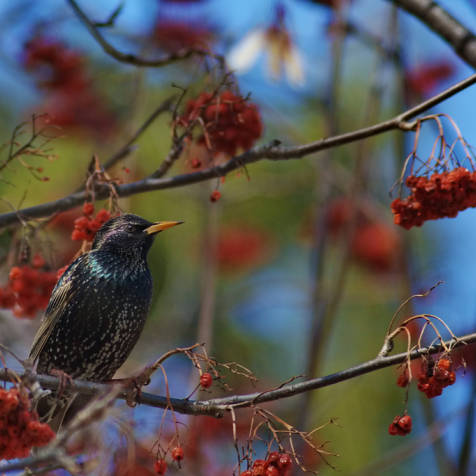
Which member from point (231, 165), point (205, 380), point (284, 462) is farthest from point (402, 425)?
point (231, 165)

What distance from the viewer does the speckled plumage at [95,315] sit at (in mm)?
3312

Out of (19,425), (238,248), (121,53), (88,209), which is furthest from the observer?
(238,248)

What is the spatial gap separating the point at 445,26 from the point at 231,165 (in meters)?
1.00

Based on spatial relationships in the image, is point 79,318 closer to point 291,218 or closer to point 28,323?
point 28,323

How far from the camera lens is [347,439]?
20.0 feet

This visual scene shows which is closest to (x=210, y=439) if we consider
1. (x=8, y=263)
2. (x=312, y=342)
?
(x=312, y=342)

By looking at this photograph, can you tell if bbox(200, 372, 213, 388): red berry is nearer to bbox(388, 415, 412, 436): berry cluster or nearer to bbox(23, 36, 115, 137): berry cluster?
bbox(388, 415, 412, 436): berry cluster

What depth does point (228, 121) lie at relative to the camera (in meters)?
2.90

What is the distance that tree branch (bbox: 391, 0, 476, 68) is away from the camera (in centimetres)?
301

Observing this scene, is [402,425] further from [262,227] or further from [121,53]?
[262,227]

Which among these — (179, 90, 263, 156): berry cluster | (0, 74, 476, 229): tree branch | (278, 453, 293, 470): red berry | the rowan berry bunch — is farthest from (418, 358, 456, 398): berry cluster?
the rowan berry bunch

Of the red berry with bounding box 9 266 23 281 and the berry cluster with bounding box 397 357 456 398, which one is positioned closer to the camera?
the berry cluster with bounding box 397 357 456 398

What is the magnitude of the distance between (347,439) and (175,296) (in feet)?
5.33

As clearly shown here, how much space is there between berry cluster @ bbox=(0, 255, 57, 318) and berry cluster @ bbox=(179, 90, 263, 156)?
2.40 ft
